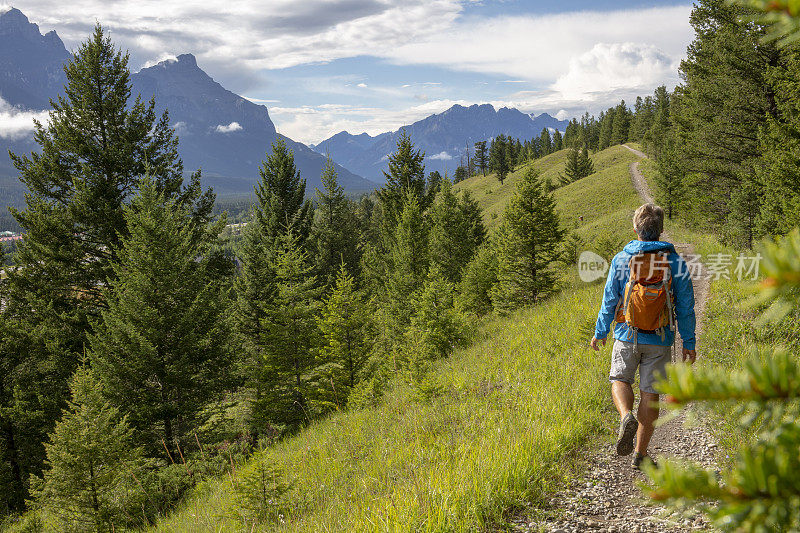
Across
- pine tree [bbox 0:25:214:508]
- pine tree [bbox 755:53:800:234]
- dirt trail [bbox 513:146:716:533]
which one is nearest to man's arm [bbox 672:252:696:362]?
dirt trail [bbox 513:146:716:533]

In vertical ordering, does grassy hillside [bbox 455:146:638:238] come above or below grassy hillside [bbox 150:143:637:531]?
above

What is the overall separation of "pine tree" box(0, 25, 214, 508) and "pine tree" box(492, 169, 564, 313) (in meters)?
13.5

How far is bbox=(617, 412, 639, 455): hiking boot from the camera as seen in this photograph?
13.6 ft

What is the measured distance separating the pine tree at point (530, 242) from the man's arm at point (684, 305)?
11003 millimetres

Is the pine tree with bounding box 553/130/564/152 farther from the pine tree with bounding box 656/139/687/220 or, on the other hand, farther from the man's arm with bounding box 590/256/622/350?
the man's arm with bounding box 590/256/622/350

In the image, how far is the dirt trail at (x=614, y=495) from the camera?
3.59m

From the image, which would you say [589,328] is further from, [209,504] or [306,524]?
[209,504]

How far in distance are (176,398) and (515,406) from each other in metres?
10.5

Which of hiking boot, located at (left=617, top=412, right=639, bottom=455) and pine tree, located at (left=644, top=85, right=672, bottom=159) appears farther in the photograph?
pine tree, located at (left=644, top=85, right=672, bottom=159)

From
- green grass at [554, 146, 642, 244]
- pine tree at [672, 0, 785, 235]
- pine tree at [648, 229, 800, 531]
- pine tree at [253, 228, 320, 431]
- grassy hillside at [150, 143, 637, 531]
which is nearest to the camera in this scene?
pine tree at [648, 229, 800, 531]

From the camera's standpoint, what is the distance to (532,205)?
50.0ft

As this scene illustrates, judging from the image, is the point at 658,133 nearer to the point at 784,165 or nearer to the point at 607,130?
the point at 607,130

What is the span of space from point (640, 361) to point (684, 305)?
2.44 feet

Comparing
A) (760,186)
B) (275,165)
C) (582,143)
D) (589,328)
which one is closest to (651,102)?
(582,143)
